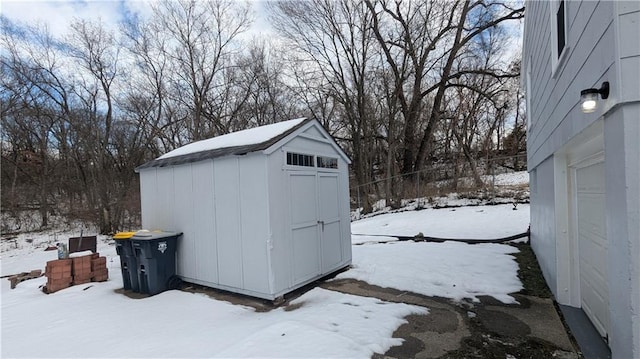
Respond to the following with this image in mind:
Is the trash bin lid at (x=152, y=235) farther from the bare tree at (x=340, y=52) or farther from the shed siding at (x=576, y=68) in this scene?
the bare tree at (x=340, y=52)

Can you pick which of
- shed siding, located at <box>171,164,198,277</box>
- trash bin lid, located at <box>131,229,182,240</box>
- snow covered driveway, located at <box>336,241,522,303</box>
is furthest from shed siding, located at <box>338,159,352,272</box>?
trash bin lid, located at <box>131,229,182,240</box>

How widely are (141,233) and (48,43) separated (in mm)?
14248

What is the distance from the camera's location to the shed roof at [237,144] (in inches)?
178

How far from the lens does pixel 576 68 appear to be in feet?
8.77

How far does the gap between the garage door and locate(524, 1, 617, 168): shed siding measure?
1.50 ft

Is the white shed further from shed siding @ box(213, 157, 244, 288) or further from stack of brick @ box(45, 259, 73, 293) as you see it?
stack of brick @ box(45, 259, 73, 293)

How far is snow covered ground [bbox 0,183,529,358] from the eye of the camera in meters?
3.14

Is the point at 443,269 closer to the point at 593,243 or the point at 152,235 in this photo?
the point at 593,243

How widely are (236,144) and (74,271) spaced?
376 centimetres

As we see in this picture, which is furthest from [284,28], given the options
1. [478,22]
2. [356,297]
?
[356,297]

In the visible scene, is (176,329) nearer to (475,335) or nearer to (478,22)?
(475,335)

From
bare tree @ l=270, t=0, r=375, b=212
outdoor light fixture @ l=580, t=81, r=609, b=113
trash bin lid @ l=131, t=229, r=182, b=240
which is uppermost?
bare tree @ l=270, t=0, r=375, b=212

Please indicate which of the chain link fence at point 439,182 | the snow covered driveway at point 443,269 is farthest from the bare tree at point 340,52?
the snow covered driveway at point 443,269

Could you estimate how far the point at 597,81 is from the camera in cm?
212
